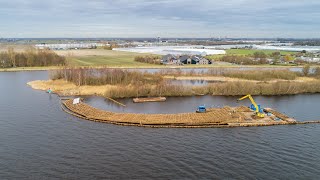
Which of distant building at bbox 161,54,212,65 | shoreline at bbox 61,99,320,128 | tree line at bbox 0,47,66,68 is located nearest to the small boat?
shoreline at bbox 61,99,320,128

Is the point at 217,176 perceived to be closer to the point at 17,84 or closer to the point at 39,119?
the point at 39,119

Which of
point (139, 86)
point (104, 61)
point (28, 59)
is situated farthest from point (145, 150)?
point (104, 61)

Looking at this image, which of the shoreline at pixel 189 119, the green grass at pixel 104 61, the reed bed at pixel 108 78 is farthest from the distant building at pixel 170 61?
the shoreline at pixel 189 119

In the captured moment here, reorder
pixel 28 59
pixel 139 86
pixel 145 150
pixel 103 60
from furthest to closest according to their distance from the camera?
pixel 103 60
pixel 28 59
pixel 139 86
pixel 145 150

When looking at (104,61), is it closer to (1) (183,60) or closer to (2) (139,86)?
(1) (183,60)

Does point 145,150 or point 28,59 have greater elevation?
point 28,59

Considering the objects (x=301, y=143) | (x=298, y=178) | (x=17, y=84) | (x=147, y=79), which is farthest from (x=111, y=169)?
(x=17, y=84)

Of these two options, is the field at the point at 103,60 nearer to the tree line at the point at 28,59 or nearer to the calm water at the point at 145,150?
the tree line at the point at 28,59
